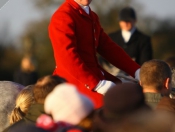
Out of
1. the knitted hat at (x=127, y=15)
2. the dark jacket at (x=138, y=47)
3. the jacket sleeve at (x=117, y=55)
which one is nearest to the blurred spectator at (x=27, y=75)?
the knitted hat at (x=127, y=15)

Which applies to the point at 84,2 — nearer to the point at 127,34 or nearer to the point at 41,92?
the point at 41,92

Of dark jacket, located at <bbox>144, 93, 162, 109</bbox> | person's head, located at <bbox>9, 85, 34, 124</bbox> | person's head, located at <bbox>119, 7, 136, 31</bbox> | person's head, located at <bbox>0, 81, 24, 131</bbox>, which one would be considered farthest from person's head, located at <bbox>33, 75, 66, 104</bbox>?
person's head, located at <bbox>119, 7, 136, 31</bbox>

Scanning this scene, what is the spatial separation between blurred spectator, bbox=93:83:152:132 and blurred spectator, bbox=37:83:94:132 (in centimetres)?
23

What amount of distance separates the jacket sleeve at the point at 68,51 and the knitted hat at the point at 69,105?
3.87 ft

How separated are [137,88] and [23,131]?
0.59 meters

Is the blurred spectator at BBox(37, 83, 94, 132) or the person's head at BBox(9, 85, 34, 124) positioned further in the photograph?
the person's head at BBox(9, 85, 34, 124)

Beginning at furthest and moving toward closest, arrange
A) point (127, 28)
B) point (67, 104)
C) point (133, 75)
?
1. point (127, 28)
2. point (133, 75)
3. point (67, 104)

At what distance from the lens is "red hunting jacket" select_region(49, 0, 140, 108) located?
4.96m

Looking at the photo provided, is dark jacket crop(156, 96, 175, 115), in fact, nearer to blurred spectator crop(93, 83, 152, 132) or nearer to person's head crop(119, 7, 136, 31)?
blurred spectator crop(93, 83, 152, 132)

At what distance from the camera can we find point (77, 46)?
5133mm

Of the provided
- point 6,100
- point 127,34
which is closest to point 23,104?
point 6,100

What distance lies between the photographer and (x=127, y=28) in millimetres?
8914

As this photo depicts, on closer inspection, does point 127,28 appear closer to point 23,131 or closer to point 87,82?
point 87,82

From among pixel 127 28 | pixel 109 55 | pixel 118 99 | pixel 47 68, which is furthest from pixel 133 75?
pixel 47 68
